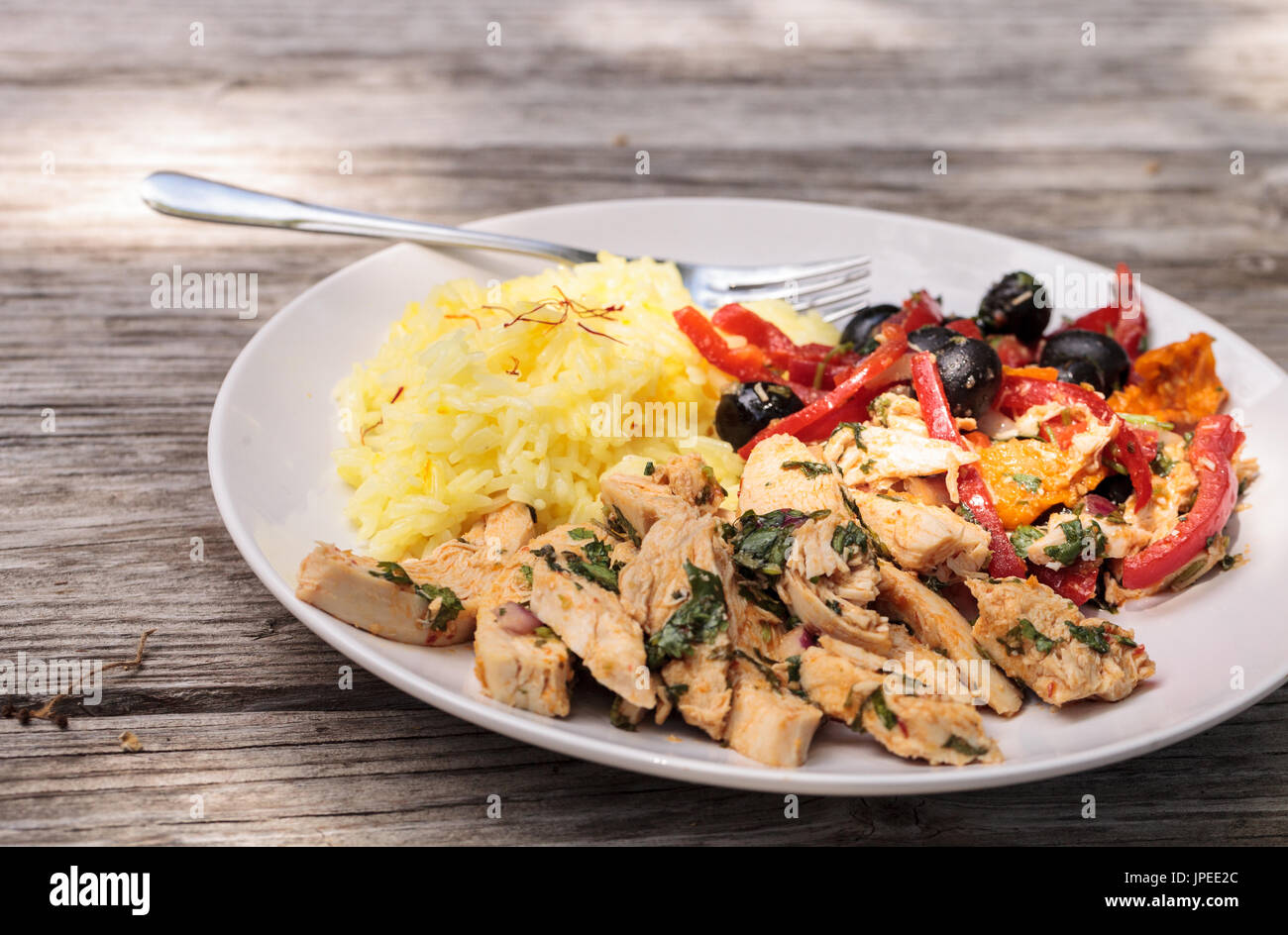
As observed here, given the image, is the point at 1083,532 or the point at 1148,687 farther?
the point at 1083,532

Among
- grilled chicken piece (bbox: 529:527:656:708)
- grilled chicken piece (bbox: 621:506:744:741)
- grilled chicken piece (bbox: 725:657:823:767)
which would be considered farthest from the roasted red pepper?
grilled chicken piece (bbox: 529:527:656:708)

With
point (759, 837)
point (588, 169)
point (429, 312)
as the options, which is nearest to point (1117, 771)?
point (759, 837)

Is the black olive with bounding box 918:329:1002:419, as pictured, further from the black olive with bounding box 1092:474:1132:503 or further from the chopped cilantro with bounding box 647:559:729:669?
the chopped cilantro with bounding box 647:559:729:669

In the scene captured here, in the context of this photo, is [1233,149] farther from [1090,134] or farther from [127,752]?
[127,752]

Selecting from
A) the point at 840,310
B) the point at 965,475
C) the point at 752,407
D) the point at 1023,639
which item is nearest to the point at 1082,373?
the point at 965,475

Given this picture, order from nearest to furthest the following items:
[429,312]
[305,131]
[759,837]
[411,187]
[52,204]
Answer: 1. [759,837]
2. [429,312]
3. [52,204]
4. [411,187]
5. [305,131]
